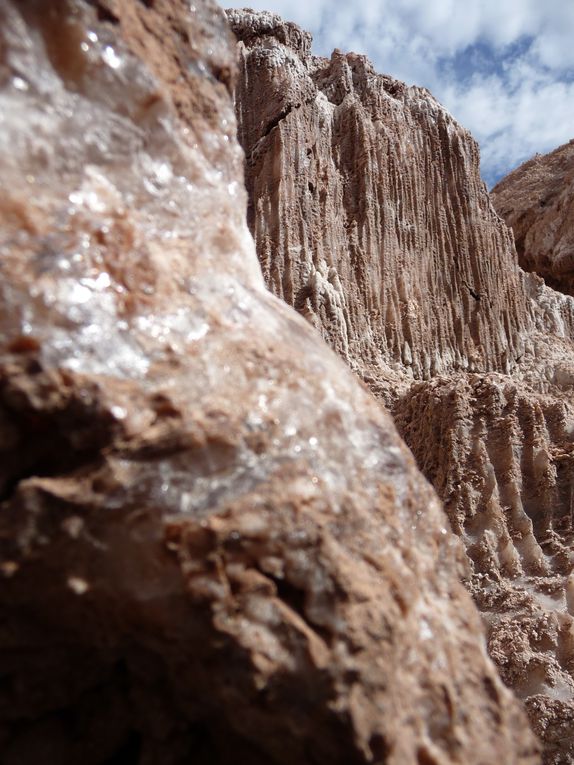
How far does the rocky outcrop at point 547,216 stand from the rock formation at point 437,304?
17.8ft

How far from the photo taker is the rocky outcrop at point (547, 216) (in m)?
15.2

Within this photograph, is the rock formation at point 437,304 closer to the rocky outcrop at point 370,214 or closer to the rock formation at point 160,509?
the rocky outcrop at point 370,214

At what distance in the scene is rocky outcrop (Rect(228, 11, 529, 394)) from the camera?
7051mm

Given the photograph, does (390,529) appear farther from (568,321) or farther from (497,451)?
(568,321)

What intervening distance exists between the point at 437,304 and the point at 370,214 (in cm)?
130

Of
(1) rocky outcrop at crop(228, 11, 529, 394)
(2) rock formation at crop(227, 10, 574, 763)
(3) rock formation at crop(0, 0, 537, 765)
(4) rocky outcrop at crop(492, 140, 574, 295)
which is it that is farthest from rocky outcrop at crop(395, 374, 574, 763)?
(4) rocky outcrop at crop(492, 140, 574, 295)

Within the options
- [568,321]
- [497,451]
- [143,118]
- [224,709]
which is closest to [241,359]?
[143,118]

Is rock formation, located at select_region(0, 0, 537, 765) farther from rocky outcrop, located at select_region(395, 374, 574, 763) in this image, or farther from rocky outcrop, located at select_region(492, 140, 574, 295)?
rocky outcrop, located at select_region(492, 140, 574, 295)

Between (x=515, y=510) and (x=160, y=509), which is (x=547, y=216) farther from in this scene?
(x=160, y=509)

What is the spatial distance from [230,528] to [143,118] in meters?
0.99

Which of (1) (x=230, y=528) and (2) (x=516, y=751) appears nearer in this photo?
(1) (x=230, y=528)

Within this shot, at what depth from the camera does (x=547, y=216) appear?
15.6 meters

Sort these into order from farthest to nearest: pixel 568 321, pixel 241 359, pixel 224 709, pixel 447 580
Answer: pixel 568 321 → pixel 447 580 → pixel 241 359 → pixel 224 709

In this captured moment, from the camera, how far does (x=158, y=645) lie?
1.53m
